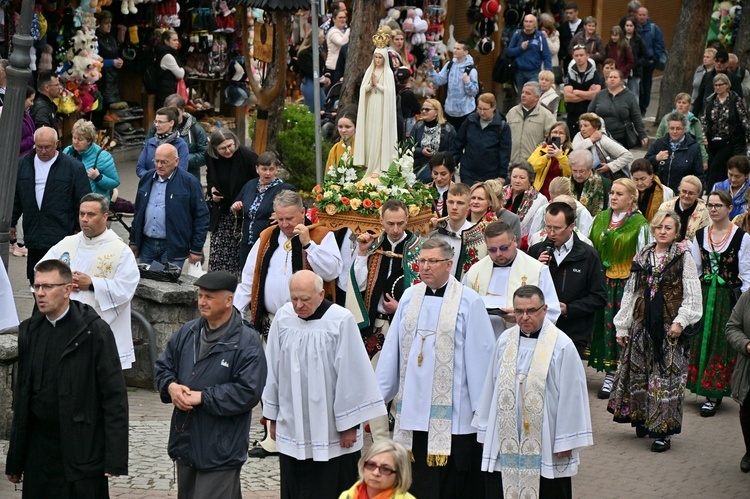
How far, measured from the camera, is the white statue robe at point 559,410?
8.57m

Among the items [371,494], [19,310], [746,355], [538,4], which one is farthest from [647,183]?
[538,4]

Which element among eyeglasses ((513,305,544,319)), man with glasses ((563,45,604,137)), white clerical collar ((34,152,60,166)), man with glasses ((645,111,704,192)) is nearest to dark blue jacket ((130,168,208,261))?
white clerical collar ((34,152,60,166))

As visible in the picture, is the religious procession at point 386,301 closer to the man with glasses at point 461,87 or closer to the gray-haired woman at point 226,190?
the gray-haired woman at point 226,190

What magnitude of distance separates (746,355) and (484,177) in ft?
19.1

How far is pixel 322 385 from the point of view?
8773 mm

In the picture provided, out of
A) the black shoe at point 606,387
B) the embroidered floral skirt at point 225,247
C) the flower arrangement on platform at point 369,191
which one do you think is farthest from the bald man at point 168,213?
the black shoe at point 606,387

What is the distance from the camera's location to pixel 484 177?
1577 cm

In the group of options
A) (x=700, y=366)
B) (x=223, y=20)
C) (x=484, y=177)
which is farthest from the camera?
(x=223, y=20)

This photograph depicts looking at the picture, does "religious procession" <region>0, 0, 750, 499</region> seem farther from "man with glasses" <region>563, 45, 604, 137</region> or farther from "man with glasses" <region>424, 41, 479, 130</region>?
"man with glasses" <region>563, 45, 604, 137</region>

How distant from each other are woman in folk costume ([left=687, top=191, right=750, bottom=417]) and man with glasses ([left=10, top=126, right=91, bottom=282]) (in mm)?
5422

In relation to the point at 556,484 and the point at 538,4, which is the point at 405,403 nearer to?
the point at 556,484

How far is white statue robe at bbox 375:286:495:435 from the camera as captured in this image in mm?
9211

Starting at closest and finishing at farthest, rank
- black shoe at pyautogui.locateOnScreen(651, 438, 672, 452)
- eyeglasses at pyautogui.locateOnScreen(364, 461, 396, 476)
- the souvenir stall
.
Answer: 1. eyeglasses at pyautogui.locateOnScreen(364, 461, 396, 476)
2. black shoe at pyautogui.locateOnScreen(651, 438, 672, 452)
3. the souvenir stall

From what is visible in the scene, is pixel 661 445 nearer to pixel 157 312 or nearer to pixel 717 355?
pixel 717 355
